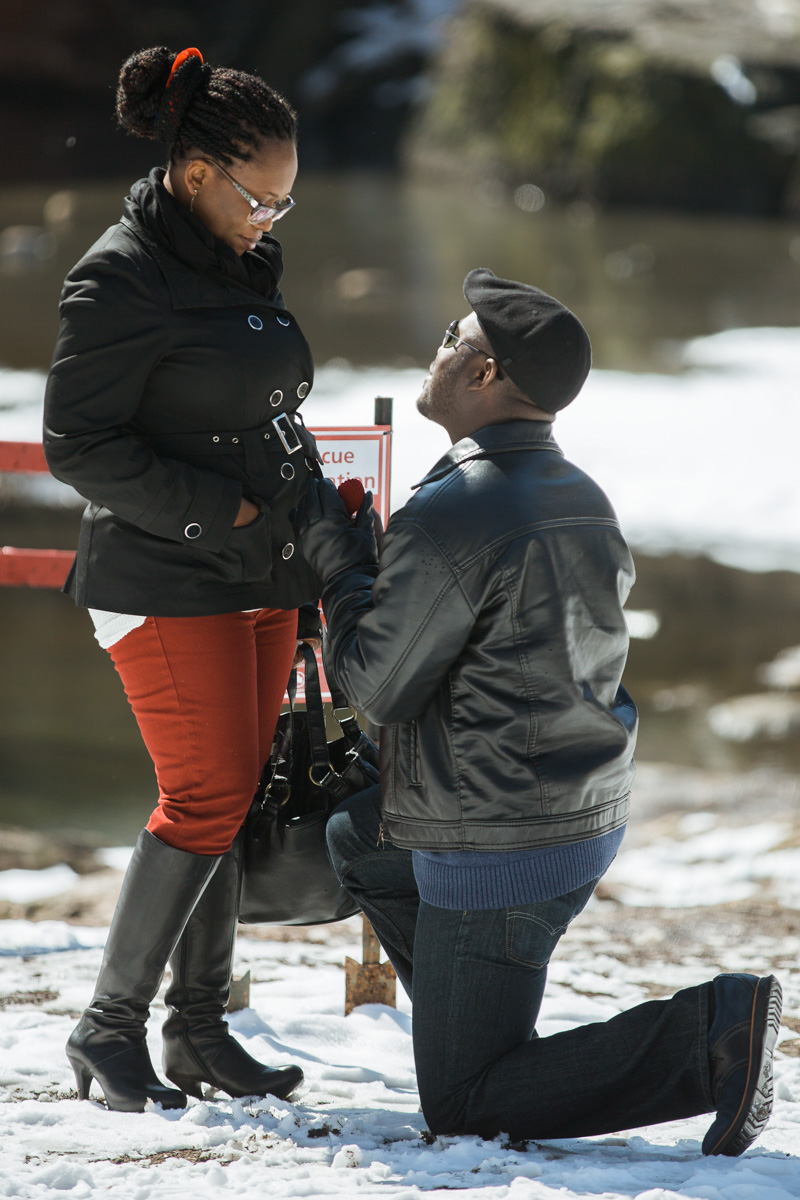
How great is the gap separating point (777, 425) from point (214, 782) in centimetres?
846

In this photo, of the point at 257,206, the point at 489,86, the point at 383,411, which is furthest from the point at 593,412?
the point at 489,86

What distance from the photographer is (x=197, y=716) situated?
219cm

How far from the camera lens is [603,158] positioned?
18688mm

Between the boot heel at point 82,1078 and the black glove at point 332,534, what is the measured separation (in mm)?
938

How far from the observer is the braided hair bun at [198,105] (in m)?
2.08

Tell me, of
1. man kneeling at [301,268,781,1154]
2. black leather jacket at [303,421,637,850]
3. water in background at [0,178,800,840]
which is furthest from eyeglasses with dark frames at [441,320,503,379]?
water in background at [0,178,800,840]

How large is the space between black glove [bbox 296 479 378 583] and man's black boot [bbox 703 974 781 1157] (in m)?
0.92

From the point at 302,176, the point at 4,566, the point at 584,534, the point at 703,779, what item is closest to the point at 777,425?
the point at 703,779

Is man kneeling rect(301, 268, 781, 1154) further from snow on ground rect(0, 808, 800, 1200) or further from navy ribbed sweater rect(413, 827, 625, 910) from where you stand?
snow on ground rect(0, 808, 800, 1200)

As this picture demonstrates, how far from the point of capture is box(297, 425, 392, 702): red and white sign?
291 centimetres

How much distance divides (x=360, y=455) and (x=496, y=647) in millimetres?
1053

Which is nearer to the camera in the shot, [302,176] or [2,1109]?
[2,1109]

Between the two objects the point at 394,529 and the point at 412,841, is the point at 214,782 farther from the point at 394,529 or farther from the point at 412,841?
the point at 394,529

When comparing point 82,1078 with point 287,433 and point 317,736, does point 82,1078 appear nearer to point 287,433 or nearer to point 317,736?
point 317,736
